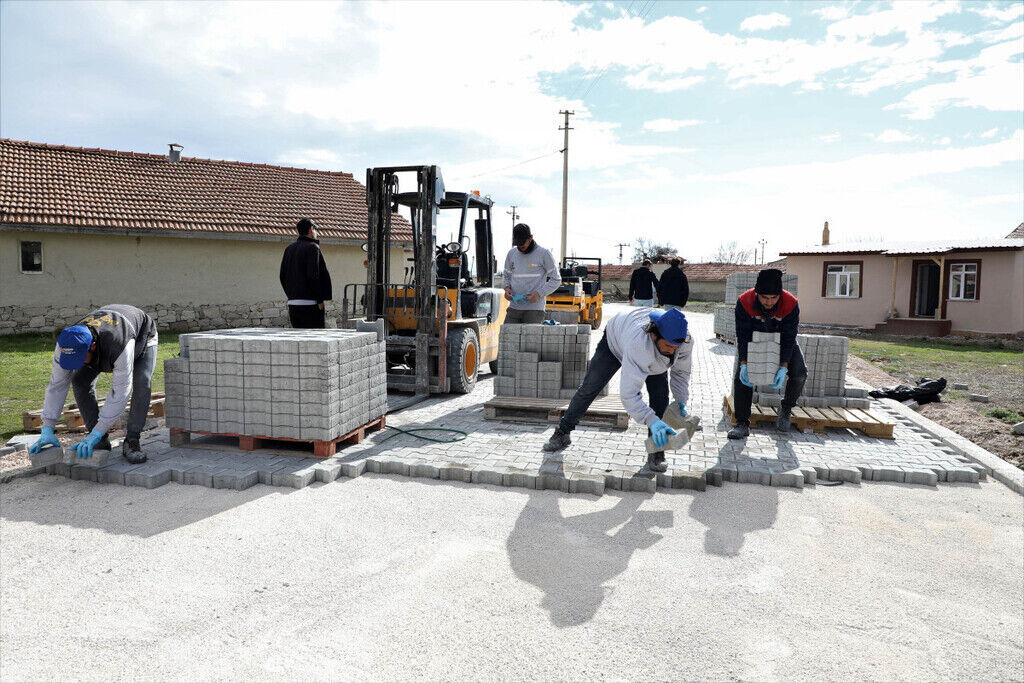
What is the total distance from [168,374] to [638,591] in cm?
469

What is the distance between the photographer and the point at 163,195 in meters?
18.4

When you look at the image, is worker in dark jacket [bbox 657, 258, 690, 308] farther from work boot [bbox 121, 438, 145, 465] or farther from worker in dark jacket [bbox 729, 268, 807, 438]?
work boot [bbox 121, 438, 145, 465]

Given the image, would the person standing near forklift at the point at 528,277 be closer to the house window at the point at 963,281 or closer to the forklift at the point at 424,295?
the forklift at the point at 424,295

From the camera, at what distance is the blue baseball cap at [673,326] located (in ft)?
14.6

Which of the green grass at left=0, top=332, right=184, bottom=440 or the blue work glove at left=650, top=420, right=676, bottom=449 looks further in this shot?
the green grass at left=0, top=332, right=184, bottom=440

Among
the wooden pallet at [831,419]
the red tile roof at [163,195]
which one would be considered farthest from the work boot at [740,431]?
the red tile roof at [163,195]

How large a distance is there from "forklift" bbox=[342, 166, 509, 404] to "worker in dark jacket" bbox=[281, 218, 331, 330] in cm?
61

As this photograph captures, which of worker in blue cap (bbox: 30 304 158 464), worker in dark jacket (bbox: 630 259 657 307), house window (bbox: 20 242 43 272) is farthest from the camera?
house window (bbox: 20 242 43 272)

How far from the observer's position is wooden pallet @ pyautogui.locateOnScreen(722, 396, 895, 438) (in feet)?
22.3

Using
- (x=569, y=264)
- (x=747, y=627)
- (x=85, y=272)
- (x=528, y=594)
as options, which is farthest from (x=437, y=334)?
(x=569, y=264)

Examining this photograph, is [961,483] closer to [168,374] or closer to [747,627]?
[747,627]

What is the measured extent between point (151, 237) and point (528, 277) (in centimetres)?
1318

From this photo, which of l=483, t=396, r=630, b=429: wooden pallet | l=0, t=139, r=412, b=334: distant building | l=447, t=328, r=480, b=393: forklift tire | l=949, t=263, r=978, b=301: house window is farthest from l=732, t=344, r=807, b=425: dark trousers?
l=949, t=263, r=978, b=301: house window

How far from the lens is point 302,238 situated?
774cm
